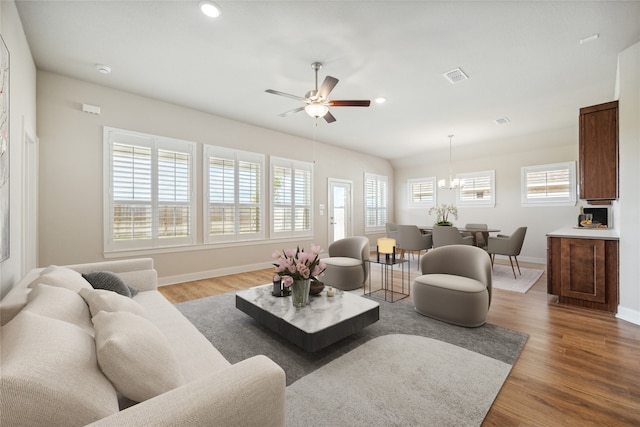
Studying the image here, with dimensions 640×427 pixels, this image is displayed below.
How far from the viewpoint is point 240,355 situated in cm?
221

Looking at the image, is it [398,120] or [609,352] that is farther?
[398,120]

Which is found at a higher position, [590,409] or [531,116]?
[531,116]

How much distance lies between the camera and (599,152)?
129 inches

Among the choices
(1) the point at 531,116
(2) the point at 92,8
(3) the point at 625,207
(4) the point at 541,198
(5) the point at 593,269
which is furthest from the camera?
(4) the point at 541,198

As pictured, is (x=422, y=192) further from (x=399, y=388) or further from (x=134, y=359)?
(x=134, y=359)

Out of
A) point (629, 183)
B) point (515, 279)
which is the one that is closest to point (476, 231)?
point (515, 279)

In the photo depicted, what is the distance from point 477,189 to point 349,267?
528 cm

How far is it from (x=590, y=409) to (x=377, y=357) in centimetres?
128

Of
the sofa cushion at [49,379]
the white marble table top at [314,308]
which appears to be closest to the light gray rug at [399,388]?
the white marble table top at [314,308]

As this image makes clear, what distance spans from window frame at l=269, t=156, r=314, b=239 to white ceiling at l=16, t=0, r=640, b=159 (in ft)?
4.62

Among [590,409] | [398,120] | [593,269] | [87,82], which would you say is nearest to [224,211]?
[87,82]

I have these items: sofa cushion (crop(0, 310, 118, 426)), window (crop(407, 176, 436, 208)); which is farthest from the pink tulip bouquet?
window (crop(407, 176, 436, 208))

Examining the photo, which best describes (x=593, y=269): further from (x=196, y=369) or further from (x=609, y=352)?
(x=196, y=369)

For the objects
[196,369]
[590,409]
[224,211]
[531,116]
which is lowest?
[590,409]
